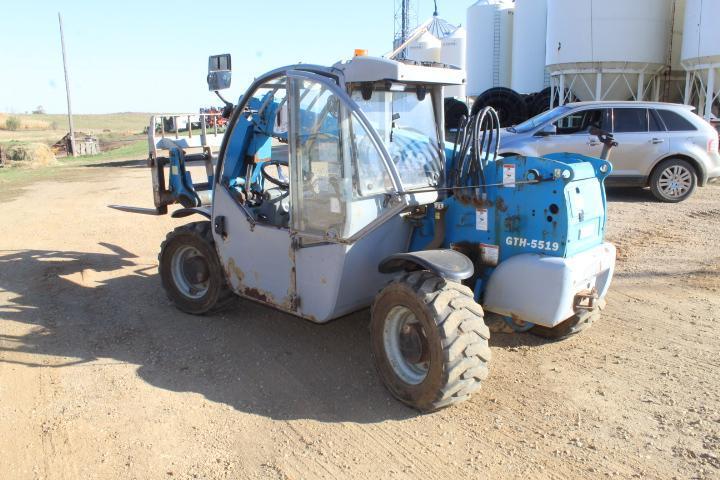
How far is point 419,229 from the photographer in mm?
4734

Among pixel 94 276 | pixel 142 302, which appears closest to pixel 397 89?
pixel 142 302

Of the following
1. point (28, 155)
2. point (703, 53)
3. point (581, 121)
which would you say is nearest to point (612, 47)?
point (703, 53)

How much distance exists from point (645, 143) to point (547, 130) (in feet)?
5.99

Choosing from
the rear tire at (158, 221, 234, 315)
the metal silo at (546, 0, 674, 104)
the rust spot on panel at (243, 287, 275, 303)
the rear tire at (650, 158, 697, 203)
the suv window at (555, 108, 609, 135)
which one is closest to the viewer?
the rust spot on panel at (243, 287, 275, 303)

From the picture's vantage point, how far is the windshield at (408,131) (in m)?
4.34

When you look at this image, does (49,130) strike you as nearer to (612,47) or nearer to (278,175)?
Answer: (612,47)

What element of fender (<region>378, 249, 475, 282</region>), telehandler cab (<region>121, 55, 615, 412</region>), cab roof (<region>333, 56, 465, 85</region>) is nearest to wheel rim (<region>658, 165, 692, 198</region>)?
telehandler cab (<region>121, 55, 615, 412</region>)

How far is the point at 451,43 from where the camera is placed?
110 ft

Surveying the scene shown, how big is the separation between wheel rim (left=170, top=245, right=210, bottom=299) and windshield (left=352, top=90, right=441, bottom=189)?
7.67ft

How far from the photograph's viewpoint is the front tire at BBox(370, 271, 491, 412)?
3793mm

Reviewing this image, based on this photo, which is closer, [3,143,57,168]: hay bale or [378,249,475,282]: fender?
[378,249,475,282]: fender

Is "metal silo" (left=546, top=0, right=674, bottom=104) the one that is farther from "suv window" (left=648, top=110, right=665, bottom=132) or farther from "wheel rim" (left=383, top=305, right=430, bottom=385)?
"wheel rim" (left=383, top=305, right=430, bottom=385)

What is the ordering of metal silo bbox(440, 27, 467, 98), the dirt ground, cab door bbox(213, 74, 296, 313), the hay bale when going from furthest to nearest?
metal silo bbox(440, 27, 467, 98) → the hay bale → cab door bbox(213, 74, 296, 313) → the dirt ground

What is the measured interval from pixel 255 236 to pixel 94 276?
127 inches
